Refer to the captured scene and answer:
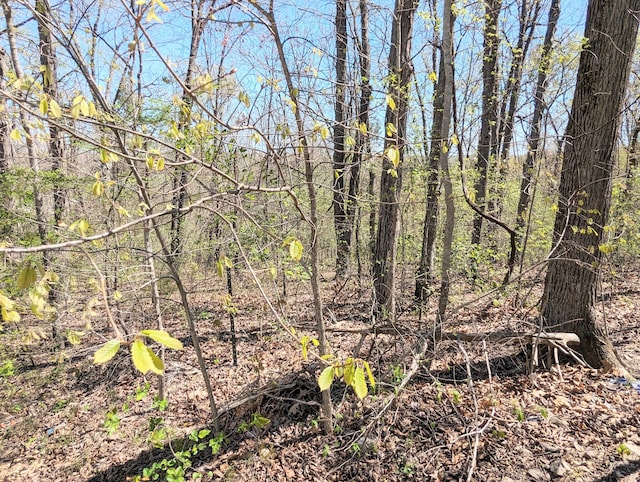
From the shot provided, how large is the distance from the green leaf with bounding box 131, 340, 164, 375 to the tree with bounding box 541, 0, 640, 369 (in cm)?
360

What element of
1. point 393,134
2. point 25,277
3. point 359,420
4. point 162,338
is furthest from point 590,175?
point 25,277

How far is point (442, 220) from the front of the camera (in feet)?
25.7

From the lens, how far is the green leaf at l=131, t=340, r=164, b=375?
895 millimetres

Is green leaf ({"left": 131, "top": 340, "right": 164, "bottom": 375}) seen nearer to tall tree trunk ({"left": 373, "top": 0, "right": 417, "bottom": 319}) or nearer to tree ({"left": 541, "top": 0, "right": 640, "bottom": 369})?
tall tree trunk ({"left": 373, "top": 0, "right": 417, "bottom": 319})

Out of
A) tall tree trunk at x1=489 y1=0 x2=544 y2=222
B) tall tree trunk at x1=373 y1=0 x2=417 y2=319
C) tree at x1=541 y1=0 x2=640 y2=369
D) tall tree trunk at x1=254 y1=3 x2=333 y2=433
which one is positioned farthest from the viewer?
tall tree trunk at x1=489 y1=0 x2=544 y2=222

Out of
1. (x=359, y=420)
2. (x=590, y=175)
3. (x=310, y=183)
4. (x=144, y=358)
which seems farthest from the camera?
(x=590, y=175)

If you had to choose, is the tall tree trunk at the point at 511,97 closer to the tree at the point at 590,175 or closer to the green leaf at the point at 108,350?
the tree at the point at 590,175

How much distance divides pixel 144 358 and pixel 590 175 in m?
4.23

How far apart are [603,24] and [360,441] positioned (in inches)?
183

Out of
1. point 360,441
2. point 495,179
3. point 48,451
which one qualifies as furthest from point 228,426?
point 495,179

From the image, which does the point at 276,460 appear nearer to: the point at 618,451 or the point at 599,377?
the point at 618,451

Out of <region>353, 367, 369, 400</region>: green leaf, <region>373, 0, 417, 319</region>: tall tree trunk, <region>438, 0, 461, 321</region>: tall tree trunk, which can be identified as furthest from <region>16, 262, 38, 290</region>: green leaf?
<region>373, 0, 417, 319</region>: tall tree trunk

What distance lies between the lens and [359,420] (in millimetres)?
3312

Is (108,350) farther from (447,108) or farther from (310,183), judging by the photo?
(447,108)
